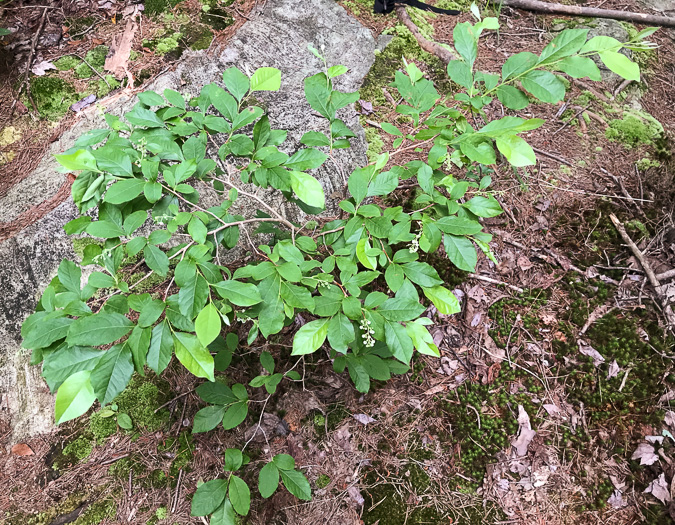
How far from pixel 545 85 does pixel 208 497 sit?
2209 millimetres

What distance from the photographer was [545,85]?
1429mm

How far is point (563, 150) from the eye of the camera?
329cm

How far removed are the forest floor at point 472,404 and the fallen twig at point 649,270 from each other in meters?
0.04

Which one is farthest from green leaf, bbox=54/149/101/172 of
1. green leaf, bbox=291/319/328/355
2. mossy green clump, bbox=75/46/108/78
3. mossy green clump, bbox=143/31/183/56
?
mossy green clump, bbox=75/46/108/78

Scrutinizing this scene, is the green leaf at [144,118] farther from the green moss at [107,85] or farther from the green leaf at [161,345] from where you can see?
the green moss at [107,85]

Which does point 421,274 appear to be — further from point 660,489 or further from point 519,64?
point 660,489

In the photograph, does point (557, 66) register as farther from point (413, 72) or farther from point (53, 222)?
point (53, 222)

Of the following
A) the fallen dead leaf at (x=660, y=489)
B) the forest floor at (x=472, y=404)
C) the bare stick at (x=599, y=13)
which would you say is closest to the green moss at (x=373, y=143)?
the forest floor at (x=472, y=404)

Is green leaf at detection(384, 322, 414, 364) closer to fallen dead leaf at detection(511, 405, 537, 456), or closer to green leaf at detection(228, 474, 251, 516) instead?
green leaf at detection(228, 474, 251, 516)

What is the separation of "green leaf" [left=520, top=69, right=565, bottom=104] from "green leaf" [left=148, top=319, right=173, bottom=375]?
158 centimetres

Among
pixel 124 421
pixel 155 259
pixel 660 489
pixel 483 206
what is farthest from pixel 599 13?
pixel 124 421

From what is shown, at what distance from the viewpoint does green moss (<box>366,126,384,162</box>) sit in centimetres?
276

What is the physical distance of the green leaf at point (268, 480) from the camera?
1.65 m

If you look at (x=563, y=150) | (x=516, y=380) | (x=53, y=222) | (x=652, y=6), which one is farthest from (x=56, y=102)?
(x=652, y=6)
